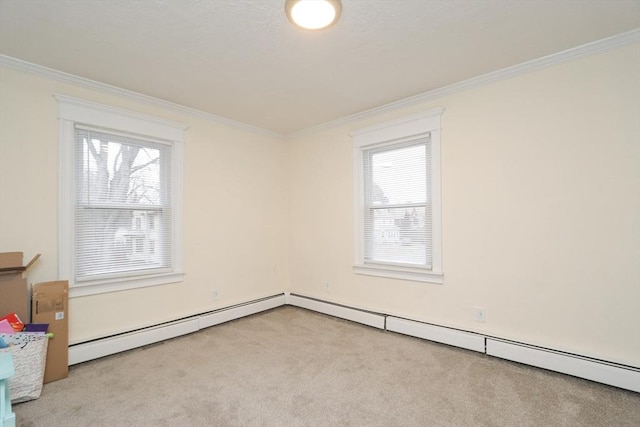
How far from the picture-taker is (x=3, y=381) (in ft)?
5.45

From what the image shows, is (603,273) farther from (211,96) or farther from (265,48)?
(211,96)

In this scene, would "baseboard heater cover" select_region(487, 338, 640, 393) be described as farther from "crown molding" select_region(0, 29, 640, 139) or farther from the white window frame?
the white window frame

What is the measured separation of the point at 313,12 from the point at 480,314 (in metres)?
2.94

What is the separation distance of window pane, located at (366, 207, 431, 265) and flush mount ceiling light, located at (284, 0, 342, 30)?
2179 millimetres

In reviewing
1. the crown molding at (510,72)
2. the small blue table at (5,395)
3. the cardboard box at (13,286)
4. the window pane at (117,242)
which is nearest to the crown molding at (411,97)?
the crown molding at (510,72)

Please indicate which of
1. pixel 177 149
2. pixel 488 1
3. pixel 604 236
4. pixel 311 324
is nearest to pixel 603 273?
pixel 604 236

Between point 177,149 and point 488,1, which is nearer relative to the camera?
point 488,1

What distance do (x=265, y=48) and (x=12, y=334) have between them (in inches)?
112

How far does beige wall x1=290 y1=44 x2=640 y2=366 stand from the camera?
2346 millimetres

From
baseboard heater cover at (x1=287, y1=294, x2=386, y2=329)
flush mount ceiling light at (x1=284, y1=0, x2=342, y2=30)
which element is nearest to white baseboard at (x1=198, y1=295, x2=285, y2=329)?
baseboard heater cover at (x1=287, y1=294, x2=386, y2=329)

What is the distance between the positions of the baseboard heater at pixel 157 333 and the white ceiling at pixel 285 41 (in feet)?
8.17

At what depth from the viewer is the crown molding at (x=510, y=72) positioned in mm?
2348

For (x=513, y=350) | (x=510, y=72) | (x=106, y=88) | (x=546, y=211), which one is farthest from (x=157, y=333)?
(x=510, y=72)

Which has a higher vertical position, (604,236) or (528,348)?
(604,236)
